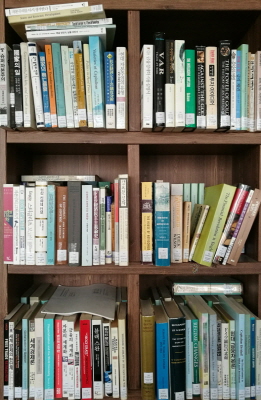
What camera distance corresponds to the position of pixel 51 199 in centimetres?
106

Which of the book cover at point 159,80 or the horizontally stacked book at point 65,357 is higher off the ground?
the book cover at point 159,80

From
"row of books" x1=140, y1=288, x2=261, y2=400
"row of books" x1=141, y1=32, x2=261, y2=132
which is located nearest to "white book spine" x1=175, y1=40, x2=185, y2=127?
"row of books" x1=141, y1=32, x2=261, y2=132

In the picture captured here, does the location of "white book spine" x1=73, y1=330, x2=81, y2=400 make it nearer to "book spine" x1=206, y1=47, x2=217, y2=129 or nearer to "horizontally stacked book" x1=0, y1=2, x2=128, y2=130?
"horizontally stacked book" x1=0, y1=2, x2=128, y2=130

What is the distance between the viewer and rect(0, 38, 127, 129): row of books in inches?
40.4

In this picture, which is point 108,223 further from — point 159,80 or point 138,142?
point 159,80

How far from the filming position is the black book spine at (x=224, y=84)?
40.9 inches

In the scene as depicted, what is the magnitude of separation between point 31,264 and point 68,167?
0.50 metres

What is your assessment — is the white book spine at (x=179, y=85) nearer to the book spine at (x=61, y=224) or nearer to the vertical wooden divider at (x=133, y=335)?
the book spine at (x=61, y=224)

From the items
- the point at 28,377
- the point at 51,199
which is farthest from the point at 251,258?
the point at 28,377

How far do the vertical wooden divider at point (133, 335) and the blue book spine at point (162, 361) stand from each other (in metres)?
0.08

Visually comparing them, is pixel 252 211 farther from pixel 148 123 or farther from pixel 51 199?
pixel 51 199

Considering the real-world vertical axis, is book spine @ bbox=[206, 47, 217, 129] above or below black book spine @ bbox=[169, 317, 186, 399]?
above

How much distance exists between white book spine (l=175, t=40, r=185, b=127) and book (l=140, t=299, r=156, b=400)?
0.71 meters

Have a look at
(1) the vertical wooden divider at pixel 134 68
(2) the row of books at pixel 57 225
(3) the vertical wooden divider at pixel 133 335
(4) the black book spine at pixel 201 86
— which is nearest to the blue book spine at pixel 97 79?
(1) the vertical wooden divider at pixel 134 68
